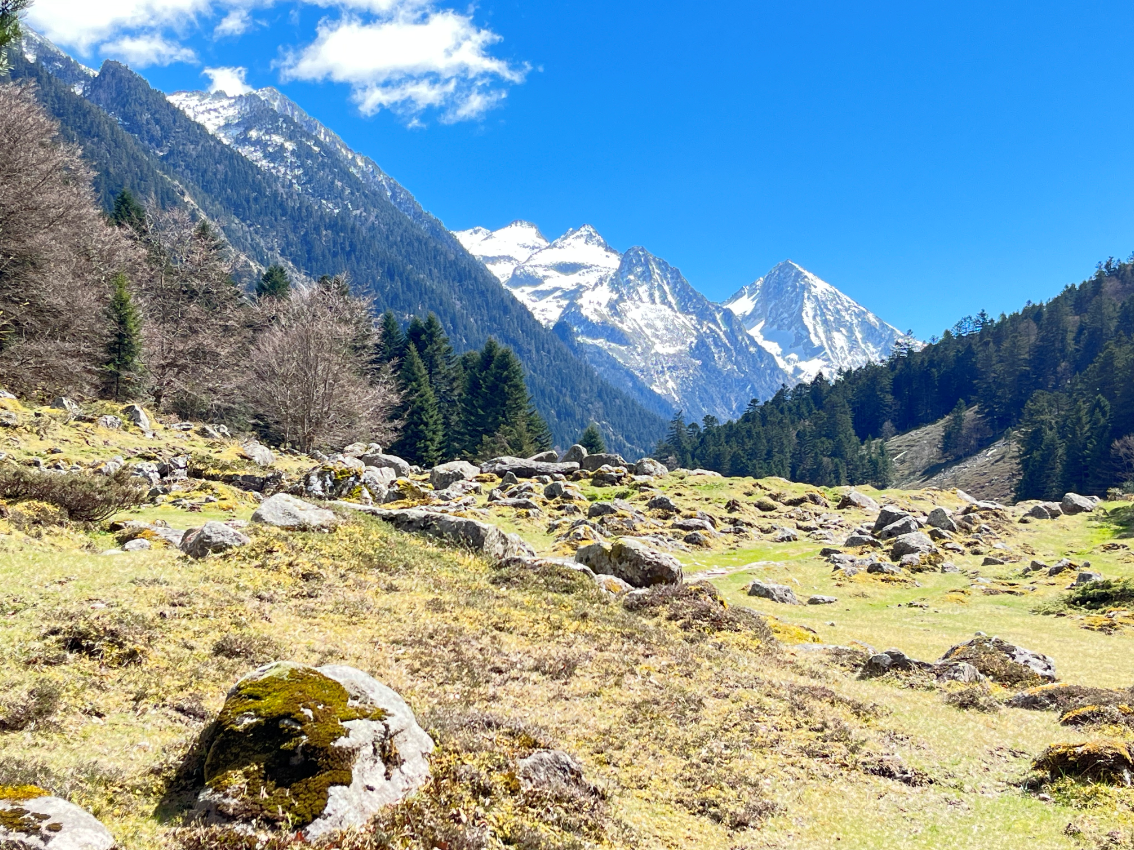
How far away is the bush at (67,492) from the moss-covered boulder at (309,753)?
12127mm

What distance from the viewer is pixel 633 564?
21.3 m

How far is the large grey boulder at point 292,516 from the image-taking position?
60.9 feet

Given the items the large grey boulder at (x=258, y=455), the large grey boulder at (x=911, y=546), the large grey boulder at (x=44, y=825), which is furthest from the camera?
the large grey boulder at (x=911, y=546)

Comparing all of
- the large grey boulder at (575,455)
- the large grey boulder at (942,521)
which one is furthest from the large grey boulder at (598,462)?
the large grey boulder at (942,521)

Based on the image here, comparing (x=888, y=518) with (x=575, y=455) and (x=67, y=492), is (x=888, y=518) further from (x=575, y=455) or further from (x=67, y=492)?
(x=67, y=492)

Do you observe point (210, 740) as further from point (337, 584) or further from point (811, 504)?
point (811, 504)

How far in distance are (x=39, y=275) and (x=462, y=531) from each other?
29813 mm

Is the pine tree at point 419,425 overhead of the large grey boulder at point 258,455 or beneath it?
overhead

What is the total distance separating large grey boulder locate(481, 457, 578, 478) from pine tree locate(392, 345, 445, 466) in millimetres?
26497

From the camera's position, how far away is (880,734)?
11.4m

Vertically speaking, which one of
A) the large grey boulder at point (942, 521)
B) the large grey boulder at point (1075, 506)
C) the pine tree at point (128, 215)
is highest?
the pine tree at point (128, 215)

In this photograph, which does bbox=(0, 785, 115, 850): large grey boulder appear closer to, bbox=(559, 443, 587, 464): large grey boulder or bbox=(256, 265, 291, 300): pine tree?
bbox=(559, 443, 587, 464): large grey boulder

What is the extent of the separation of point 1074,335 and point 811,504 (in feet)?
448

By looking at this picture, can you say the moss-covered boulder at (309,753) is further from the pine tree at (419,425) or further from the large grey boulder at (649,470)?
the pine tree at (419,425)
